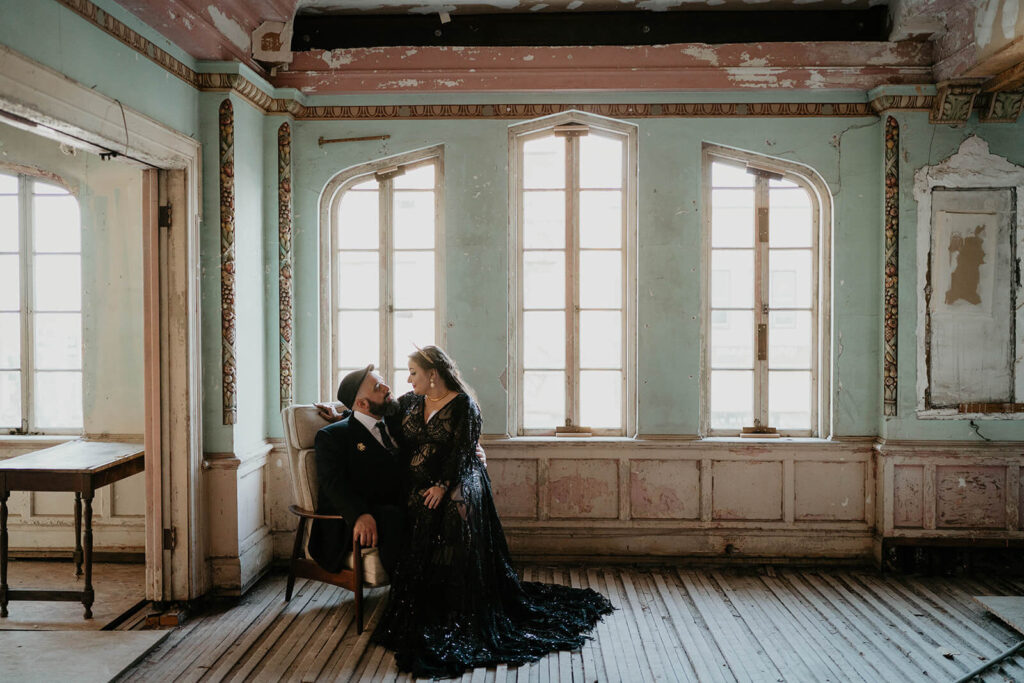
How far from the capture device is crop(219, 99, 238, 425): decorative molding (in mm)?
4297

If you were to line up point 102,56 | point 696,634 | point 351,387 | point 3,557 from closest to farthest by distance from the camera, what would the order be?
1. point 102,56
2. point 696,634
3. point 3,557
4. point 351,387

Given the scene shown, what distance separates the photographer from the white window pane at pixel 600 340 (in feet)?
16.8

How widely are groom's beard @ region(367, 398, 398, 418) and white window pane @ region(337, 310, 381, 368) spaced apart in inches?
39.4

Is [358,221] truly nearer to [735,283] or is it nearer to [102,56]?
[102,56]

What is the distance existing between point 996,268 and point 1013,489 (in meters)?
1.44

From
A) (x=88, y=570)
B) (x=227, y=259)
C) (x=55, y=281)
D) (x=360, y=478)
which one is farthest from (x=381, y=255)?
(x=88, y=570)

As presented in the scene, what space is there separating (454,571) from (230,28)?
3.24m

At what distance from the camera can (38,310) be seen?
207 inches

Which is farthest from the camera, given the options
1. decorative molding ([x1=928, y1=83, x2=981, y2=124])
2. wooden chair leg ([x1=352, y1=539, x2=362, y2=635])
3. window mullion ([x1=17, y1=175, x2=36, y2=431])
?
window mullion ([x1=17, y1=175, x2=36, y2=431])

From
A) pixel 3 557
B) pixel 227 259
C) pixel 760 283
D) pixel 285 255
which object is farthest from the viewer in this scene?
pixel 760 283

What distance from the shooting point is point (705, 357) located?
16.6ft

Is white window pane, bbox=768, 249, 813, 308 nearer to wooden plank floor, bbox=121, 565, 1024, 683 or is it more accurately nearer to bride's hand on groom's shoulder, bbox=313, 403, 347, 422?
wooden plank floor, bbox=121, 565, 1024, 683

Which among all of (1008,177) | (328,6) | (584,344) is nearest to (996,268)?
(1008,177)

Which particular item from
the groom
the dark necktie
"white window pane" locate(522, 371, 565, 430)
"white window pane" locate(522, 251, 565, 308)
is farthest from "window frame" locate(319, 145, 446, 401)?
the dark necktie
